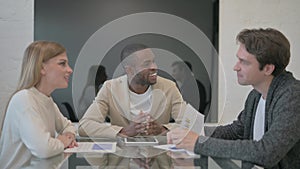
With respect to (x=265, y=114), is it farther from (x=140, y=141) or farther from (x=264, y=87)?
(x=140, y=141)

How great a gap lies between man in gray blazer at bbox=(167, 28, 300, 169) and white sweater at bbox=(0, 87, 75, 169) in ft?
1.75

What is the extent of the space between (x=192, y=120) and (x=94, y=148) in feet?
2.93

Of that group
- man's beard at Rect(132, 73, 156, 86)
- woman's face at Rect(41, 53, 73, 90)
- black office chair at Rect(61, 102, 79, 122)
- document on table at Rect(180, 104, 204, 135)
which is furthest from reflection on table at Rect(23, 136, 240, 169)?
black office chair at Rect(61, 102, 79, 122)

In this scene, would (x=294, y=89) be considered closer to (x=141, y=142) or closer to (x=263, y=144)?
(x=263, y=144)

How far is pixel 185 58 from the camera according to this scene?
8.70 ft

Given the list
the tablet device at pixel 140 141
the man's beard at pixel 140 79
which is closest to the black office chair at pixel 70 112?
the man's beard at pixel 140 79

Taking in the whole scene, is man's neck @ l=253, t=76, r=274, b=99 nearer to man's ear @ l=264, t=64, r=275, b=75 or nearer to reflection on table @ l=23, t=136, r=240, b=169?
man's ear @ l=264, t=64, r=275, b=75

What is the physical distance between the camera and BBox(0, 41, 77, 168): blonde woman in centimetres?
131

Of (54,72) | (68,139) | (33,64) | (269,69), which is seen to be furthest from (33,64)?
(269,69)

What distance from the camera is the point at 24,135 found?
132 centimetres

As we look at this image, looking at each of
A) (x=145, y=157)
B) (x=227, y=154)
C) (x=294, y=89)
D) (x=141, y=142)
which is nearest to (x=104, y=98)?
(x=141, y=142)

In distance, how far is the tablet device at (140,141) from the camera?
1658 millimetres

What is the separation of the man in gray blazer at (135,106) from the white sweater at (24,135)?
0.51 m

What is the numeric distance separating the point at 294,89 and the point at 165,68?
145 centimetres
